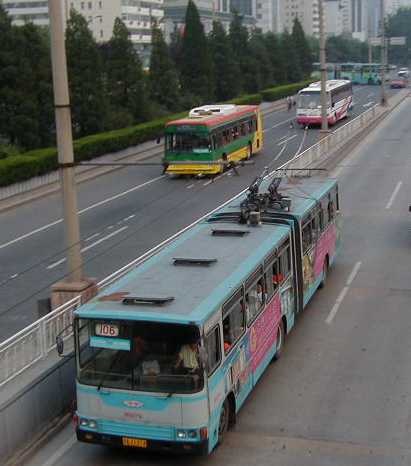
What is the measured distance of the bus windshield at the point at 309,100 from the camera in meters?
55.0

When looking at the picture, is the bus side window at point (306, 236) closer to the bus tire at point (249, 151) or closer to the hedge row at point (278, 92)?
the bus tire at point (249, 151)

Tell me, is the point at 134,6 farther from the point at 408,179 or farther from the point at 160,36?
the point at 408,179

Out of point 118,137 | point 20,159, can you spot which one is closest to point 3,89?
point 20,159

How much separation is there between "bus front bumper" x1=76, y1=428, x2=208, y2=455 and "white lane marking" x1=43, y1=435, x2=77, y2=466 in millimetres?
667

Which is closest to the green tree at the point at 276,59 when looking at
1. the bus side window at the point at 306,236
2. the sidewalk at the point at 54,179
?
the sidewalk at the point at 54,179

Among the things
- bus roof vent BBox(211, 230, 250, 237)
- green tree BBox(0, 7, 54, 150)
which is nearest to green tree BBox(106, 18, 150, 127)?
green tree BBox(0, 7, 54, 150)

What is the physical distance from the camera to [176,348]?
10.1 metres

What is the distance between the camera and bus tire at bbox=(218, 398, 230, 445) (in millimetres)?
10902

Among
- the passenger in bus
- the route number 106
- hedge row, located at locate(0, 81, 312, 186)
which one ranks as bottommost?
hedge row, located at locate(0, 81, 312, 186)

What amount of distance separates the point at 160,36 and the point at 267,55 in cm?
3088

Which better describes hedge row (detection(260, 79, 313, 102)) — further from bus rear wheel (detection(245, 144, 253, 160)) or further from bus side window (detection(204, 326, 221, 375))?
bus side window (detection(204, 326, 221, 375))

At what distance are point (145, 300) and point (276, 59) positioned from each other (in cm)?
7678

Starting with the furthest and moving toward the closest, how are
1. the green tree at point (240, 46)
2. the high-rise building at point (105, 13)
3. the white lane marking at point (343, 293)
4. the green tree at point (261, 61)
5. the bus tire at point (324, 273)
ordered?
1. the high-rise building at point (105, 13)
2. the green tree at point (261, 61)
3. the green tree at point (240, 46)
4. the bus tire at point (324, 273)
5. the white lane marking at point (343, 293)

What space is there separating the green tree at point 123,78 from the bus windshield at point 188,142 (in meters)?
8.75
